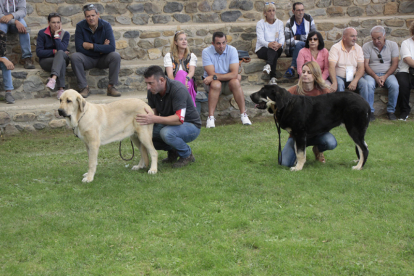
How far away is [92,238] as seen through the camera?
3.99 meters

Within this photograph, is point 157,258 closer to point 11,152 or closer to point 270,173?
point 270,173

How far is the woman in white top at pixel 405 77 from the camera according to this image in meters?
9.08

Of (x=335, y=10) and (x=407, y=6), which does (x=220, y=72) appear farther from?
(x=407, y=6)

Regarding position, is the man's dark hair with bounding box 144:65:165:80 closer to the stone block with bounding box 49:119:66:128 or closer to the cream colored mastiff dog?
the cream colored mastiff dog

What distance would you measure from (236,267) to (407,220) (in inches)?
75.1

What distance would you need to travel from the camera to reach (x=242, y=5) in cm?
1155

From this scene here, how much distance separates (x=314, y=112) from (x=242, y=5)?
6.71 m

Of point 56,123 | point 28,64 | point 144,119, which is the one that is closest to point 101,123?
point 144,119

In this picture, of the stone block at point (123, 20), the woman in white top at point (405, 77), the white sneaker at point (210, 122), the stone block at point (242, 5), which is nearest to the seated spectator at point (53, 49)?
the stone block at point (123, 20)

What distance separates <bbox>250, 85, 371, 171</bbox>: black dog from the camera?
561 centimetres

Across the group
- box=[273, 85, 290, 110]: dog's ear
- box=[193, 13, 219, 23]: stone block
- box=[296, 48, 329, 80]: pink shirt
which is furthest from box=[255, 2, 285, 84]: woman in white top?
box=[273, 85, 290, 110]: dog's ear

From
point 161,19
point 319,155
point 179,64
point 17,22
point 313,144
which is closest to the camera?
point 313,144

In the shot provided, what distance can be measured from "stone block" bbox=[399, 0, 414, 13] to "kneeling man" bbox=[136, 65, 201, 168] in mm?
8706

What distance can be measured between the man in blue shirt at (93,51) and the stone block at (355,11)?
22.3 feet
